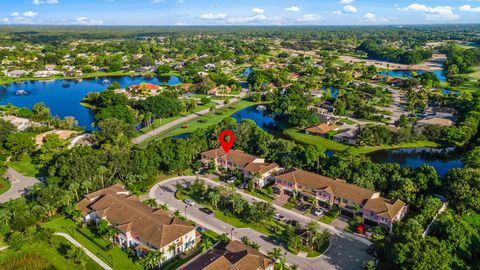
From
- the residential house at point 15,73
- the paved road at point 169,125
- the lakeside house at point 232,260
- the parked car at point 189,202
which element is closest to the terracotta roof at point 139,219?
the lakeside house at point 232,260

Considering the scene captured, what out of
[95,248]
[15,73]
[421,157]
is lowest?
→ [421,157]

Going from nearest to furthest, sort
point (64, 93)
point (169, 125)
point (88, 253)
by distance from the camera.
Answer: point (88, 253) → point (169, 125) → point (64, 93)

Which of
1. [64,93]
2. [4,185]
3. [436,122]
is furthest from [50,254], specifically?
[64,93]

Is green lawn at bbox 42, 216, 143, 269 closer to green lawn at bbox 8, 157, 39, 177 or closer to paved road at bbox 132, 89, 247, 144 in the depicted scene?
green lawn at bbox 8, 157, 39, 177

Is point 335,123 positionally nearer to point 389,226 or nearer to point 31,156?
point 389,226

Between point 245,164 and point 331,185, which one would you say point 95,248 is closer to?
point 245,164

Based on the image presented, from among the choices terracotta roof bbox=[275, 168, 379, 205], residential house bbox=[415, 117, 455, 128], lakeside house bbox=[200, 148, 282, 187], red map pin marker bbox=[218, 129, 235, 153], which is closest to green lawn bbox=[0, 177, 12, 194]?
lakeside house bbox=[200, 148, 282, 187]

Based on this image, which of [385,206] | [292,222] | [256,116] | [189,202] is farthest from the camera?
[256,116]

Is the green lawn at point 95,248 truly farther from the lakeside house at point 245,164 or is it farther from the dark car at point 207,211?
the lakeside house at point 245,164
